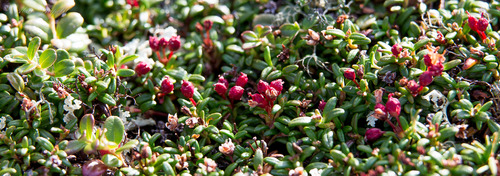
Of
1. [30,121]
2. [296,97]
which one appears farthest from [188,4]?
[30,121]

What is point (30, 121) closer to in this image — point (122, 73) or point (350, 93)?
point (122, 73)

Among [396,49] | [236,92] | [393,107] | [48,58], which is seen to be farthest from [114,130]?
[396,49]

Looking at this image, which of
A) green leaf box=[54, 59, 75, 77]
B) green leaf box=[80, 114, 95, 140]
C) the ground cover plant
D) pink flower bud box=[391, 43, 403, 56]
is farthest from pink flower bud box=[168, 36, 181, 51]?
pink flower bud box=[391, 43, 403, 56]

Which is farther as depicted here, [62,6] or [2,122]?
[62,6]

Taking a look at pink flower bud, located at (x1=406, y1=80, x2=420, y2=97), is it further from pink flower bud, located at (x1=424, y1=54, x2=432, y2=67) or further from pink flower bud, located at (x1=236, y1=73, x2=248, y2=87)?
pink flower bud, located at (x1=236, y1=73, x2=248, y2=87)

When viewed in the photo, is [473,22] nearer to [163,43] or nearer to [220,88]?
[220,88]

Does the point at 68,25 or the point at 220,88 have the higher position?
the point at 68,25
